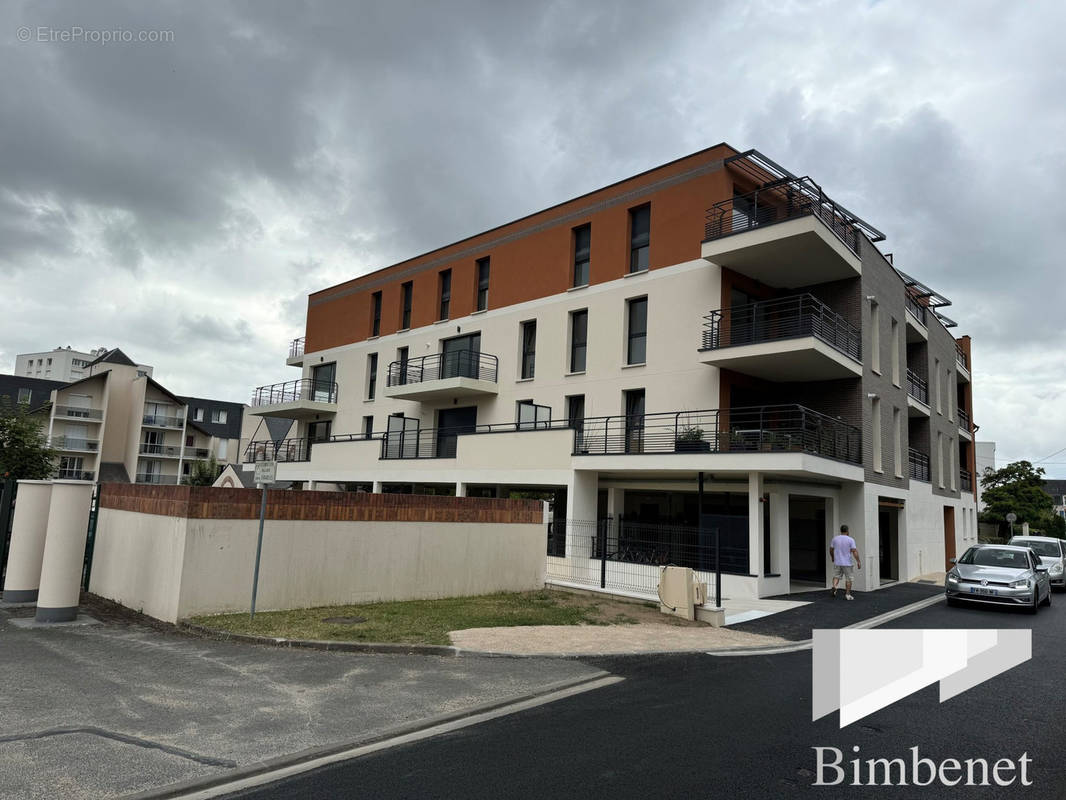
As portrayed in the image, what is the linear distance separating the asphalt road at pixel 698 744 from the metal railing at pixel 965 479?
95.1 feet

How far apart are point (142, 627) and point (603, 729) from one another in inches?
301

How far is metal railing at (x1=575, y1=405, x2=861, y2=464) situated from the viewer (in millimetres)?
17906

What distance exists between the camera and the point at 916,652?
1063 cm

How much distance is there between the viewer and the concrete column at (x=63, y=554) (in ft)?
34.1

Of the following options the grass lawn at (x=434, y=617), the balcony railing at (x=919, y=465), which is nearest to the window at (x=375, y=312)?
the grass lawn at (x=434, y=617)

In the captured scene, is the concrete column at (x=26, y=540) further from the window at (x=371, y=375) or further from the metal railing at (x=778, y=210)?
the window at (x=371, y=375)

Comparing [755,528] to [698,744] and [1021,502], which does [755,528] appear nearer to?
[698,744]

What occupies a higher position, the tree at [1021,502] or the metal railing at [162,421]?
the metal railing at [162,421]

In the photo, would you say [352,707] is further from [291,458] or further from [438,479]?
[291,458]

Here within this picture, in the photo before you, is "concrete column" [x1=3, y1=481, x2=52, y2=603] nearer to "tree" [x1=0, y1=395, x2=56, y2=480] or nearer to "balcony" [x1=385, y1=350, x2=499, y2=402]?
"tree" [x1=0, y1=395, x2=56, y2=480]

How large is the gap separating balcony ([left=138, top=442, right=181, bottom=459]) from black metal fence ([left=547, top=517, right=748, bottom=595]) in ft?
168

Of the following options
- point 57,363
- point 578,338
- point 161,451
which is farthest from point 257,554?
point 57,363

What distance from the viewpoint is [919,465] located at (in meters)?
27.3

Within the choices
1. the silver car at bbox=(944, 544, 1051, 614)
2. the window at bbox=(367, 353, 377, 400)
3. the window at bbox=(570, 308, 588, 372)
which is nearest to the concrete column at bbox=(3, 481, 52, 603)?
the window at bbox=(570, 308, 588, 372)
